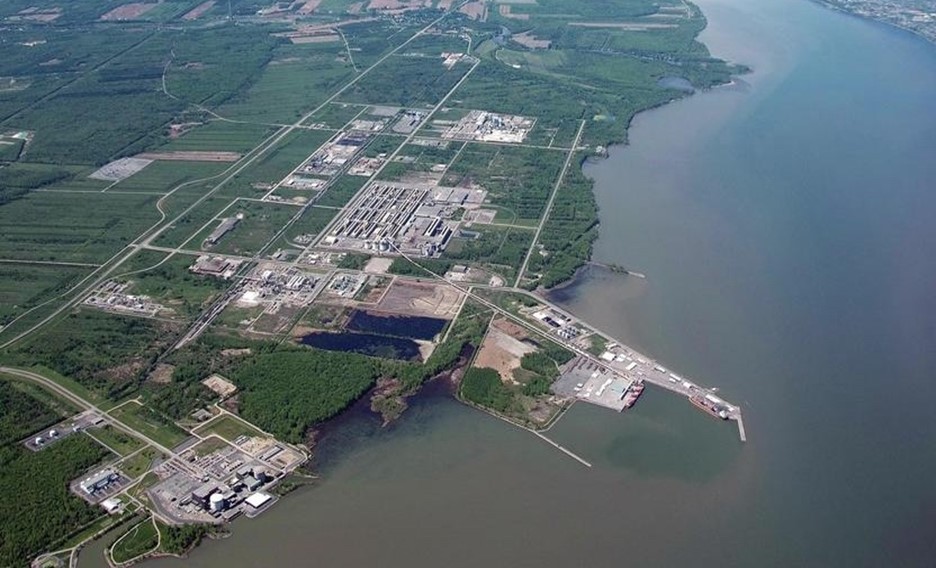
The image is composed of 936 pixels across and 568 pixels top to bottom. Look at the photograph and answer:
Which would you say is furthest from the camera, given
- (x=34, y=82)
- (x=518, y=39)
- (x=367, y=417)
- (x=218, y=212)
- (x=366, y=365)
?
(x=518, y=39)

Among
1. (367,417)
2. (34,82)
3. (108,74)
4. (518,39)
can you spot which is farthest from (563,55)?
(367,417)

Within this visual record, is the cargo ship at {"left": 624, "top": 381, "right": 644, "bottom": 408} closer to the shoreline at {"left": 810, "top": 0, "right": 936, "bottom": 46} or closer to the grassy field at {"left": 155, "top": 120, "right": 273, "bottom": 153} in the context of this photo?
the grassy field at {"left": 155, "top": 120, "right": 273, "bottom": 153}

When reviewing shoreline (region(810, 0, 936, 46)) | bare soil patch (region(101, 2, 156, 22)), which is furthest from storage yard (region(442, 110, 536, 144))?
bare soil patch (region(101, 2, 156, 22))

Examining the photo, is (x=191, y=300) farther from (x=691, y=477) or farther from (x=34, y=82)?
(x=34, y=82)

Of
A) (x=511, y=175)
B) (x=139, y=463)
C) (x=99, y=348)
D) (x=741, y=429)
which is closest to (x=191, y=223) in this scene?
(x=99, y=348)

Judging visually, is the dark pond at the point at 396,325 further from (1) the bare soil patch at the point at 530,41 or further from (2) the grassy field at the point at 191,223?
(1) the bare soil patch at the point at 530,41

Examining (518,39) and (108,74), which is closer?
(108,74)

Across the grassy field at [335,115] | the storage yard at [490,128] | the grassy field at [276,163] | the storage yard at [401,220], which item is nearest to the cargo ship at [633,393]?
the storage yard at [401,220]
